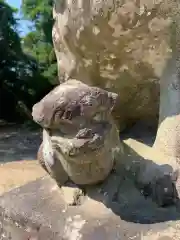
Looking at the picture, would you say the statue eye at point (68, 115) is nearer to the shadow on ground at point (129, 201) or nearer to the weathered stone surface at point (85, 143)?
the weathered stone surface at point (85, 143)

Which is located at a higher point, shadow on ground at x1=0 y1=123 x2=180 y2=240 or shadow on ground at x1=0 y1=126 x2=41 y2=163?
shadow on ground at x1=0 y1=123 x2=180 y2=240

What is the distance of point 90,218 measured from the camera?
867 millimetres

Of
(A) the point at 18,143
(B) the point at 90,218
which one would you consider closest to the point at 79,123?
(B) the point at 90,218

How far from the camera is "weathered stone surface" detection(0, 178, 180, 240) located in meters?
0.82

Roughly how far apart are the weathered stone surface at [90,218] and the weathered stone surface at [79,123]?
83mm

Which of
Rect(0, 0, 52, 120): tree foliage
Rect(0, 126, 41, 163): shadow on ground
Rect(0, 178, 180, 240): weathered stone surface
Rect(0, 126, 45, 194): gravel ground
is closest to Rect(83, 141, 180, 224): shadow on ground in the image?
Rect(0, 178, 180, 240): weathered stone surface

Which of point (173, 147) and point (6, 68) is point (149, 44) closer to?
point (173, 147)

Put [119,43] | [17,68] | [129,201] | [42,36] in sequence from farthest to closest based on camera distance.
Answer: [17,68] < [42,36] < [119,43] < [129,201]

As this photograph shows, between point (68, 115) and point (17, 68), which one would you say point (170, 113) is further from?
point (17, 68)

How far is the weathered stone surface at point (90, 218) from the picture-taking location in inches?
32.1

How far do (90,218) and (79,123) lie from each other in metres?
0.18

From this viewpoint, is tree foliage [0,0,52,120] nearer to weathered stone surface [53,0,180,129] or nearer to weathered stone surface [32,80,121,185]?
weathered stone surface [53,0,180,129]

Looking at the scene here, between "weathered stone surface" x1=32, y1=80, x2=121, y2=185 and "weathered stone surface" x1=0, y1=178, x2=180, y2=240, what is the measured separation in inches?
3.3

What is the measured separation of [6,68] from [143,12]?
218 inches
